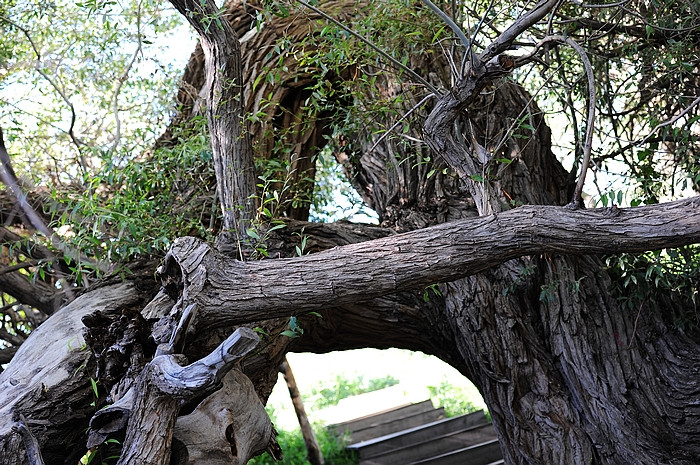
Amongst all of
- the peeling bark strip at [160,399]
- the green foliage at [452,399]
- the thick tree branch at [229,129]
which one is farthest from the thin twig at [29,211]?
the green foliage at [452,399]

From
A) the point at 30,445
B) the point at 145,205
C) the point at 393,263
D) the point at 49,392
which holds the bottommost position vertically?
the point at 30,445

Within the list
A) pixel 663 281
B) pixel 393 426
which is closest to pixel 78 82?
pixel 663 281

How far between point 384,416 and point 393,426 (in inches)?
8.4

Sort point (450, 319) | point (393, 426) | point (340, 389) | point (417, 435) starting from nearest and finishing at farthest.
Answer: point (450, 319) → point (417, 435) → point (393, 426) → point (340, 389)

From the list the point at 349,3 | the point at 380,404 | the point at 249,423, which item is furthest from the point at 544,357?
the point at 380,404

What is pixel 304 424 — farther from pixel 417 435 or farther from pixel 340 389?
pixel 340 389

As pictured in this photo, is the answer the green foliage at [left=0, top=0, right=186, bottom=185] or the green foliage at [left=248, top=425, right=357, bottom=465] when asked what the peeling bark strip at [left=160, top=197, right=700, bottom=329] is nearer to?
the green foliage at [left=0, top=0, right=186, bottom=185]

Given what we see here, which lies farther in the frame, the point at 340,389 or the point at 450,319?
the point at 340,389

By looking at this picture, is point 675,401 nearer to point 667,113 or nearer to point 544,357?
point 544,357

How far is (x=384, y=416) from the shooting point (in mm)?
7047

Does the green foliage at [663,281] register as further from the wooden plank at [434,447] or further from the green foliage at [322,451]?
the green foliage at [322,451]

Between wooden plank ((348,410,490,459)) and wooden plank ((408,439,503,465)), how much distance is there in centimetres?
32

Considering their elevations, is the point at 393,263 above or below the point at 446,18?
below

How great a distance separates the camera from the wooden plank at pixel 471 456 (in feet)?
18.5
